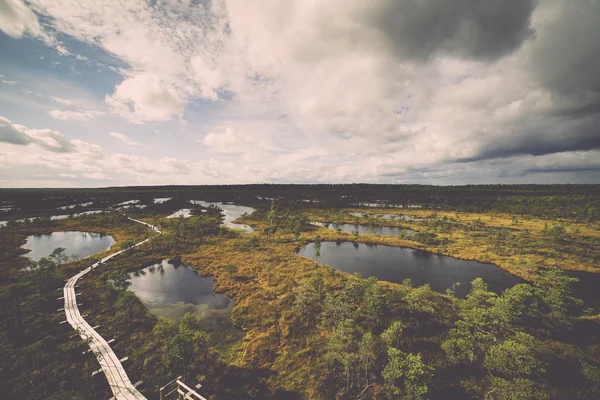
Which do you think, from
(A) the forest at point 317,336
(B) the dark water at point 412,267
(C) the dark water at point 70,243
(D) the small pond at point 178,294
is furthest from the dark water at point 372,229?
(C) the dark water at point 70,243

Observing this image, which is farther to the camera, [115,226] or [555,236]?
[115,226]

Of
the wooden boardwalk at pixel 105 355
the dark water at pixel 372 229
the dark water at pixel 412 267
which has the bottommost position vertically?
the dark water at pixel 412 267

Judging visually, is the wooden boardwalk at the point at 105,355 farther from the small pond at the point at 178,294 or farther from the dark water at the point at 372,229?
the dark water at the point at 372,229

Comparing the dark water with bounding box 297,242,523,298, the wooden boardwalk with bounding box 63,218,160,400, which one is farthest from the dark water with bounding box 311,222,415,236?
Answer: the wooden boardwalk with bounding box 63,218,160,400

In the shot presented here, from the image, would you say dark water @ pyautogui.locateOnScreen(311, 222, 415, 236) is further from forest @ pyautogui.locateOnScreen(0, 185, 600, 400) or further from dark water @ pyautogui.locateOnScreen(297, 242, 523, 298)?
forest @ pyautogui.locateOnScreen(0, 185, 600, 400)

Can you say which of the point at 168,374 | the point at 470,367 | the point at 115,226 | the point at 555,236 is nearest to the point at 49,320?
the point at 168,374

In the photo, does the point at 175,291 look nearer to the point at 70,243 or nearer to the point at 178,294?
the point at 178,294

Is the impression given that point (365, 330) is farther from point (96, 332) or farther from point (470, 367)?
point (96, 332)

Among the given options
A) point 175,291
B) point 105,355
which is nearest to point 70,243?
point 175,291
